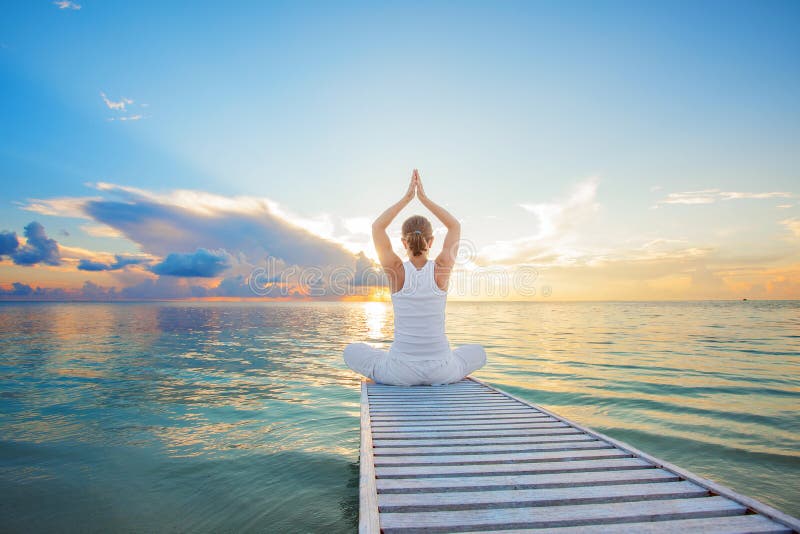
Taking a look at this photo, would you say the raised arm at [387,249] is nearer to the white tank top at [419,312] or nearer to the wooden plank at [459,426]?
the white tank top at [419,312]

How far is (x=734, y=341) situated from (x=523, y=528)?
24.3 m

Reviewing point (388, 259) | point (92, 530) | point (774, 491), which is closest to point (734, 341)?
point (774, 491)

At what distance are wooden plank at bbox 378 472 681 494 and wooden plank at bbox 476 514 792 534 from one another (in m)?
0.56

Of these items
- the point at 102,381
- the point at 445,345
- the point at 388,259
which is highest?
the point at 388,259

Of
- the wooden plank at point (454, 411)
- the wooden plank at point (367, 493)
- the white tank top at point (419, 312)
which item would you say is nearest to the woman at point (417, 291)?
the white tank top at point (419, 312)

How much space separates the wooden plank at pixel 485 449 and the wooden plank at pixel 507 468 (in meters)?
0.33

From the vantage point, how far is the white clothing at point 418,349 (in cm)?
620

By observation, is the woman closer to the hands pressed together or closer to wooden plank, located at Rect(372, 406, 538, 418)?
the hands pressed together

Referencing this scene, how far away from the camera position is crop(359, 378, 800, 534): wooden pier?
2787 mm

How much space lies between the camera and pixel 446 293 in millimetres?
6336

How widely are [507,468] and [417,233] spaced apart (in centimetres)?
325

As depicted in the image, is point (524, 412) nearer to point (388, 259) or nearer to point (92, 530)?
point (388, 259)

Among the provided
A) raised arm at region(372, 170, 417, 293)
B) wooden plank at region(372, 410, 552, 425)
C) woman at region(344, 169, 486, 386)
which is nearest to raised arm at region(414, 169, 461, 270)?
woman at region(344, 169, 486, 386)

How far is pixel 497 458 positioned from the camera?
389 centimetres
